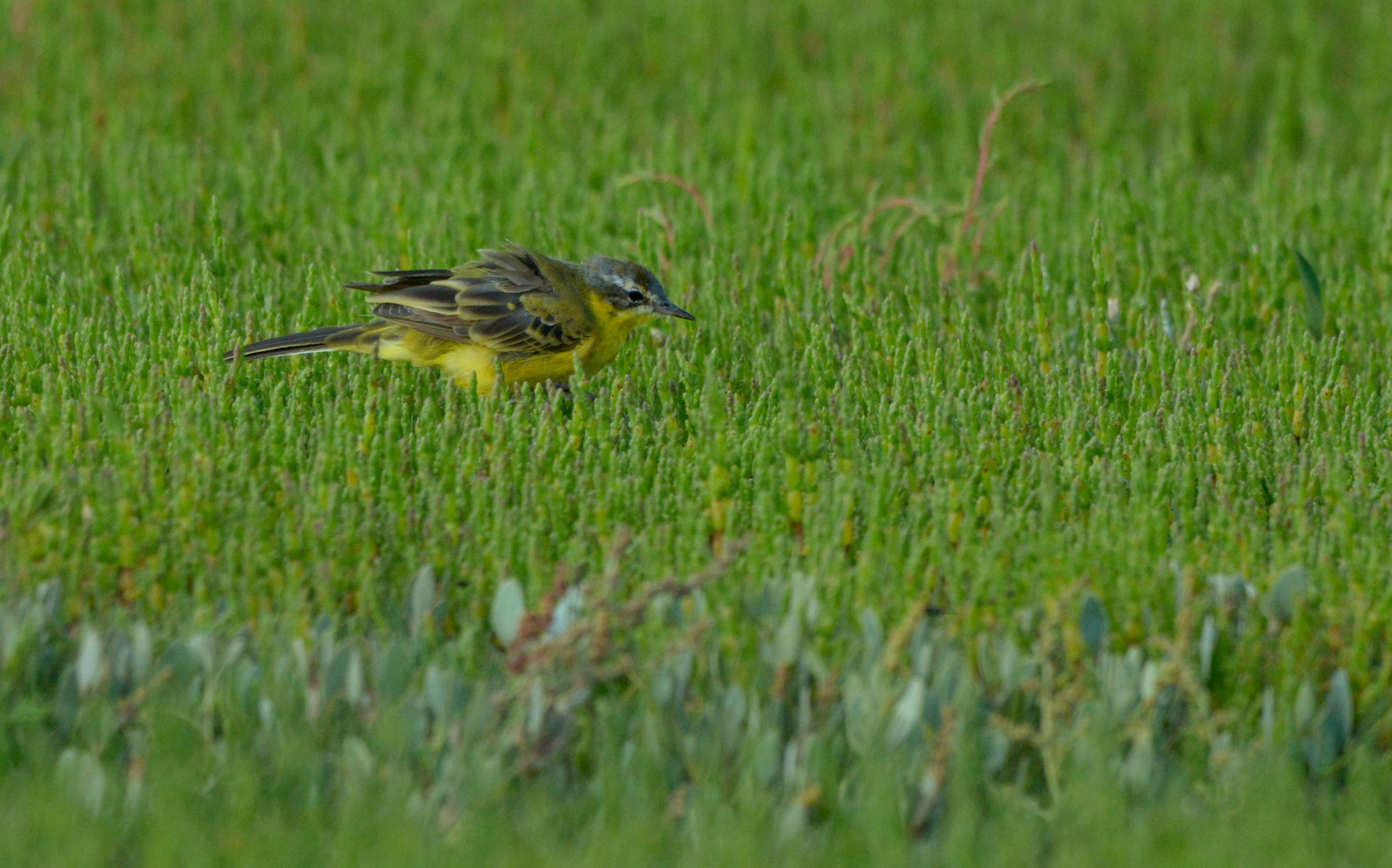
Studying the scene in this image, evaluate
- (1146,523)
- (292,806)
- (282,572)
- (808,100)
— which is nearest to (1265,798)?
(1146,523)

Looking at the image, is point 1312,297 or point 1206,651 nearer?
point 1206,651

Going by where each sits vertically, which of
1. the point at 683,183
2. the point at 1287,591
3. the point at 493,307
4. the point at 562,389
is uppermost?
the point at 683,183

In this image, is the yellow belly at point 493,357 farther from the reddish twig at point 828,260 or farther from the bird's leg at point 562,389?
the reddish twig at point 828,260

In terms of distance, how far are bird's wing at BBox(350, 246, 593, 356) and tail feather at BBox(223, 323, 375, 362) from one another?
15cm

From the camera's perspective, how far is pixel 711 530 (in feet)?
18.1

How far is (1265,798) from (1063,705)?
614mm

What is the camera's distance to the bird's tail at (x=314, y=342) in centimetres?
657

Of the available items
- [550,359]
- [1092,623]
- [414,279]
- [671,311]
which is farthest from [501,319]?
[1092,623]

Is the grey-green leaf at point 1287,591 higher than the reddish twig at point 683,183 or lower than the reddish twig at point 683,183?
lower

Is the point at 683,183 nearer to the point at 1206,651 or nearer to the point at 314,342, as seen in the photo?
the point at 314,342

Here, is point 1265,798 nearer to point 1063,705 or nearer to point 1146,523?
point 1063,705

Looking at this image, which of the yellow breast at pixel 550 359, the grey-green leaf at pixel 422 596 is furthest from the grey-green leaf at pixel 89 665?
the yellow breast at pixel 550 359

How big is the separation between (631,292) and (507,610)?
8.51 feet

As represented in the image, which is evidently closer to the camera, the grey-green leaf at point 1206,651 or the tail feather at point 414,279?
the grey-green leaf at point 1206,651
